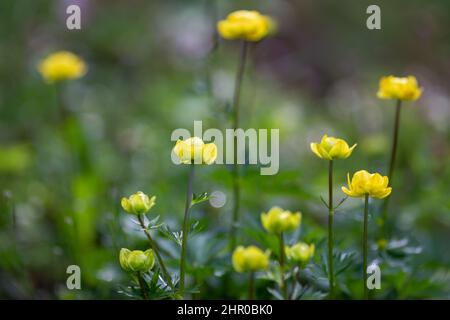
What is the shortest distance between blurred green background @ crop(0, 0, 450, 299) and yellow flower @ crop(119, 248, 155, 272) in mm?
66

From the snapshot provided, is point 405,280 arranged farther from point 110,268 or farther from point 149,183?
point 149,183

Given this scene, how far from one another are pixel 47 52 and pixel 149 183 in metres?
0.90

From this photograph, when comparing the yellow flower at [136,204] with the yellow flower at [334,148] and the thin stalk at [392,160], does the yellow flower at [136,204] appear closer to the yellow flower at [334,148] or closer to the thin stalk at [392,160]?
the yellow flower at [334,148]

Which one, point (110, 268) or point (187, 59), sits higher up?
point (187, 59)

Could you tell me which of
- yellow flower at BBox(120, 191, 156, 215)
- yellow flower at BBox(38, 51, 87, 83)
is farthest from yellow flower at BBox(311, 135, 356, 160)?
yellow flower at BBox(38, 51, 87, 83)

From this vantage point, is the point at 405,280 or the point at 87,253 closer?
the point at 405,280

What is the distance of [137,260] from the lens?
40.1 inches

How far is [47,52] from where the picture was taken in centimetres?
250

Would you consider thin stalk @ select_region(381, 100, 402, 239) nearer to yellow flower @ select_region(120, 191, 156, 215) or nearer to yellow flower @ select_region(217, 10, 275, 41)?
yellow flower @ select_region(217, 10, 275, 41)

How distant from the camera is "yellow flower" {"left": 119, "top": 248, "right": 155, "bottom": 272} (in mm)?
1019

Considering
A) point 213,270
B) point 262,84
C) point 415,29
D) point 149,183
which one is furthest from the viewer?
point 415,29

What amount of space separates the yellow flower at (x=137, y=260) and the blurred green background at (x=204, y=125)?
66 millimetres

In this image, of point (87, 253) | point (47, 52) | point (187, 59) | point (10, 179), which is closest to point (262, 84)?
point (187, 59)

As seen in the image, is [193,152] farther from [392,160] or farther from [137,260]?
[392,160]
